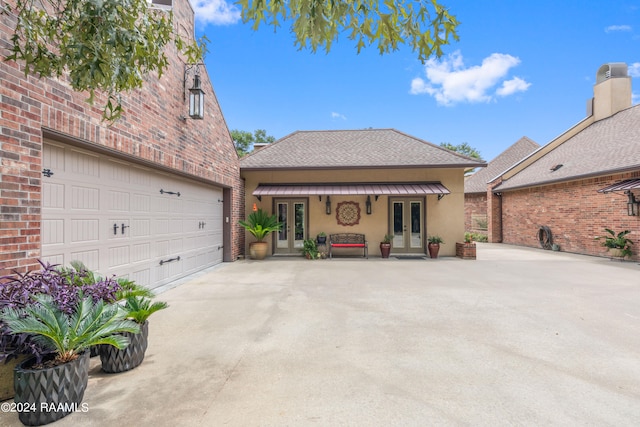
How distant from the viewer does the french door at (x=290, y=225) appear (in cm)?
1182

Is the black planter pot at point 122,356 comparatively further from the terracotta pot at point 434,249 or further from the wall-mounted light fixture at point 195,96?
the terracotta pot at point 434,249

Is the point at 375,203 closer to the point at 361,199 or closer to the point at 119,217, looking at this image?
the point at 361,199

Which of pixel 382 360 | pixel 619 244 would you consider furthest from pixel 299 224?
pixel 619 244

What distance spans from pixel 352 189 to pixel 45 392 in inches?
381

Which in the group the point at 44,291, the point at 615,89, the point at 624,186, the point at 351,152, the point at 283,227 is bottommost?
the point at 44,291

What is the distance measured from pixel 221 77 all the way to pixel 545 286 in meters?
10.6

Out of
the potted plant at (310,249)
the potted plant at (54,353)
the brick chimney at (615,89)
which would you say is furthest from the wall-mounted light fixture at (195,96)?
the brick chimney at (615,89)

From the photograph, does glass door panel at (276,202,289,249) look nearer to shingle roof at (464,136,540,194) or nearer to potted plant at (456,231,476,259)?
potted plant at (456,231,476,259)

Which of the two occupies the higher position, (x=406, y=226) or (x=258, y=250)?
(x=406, y=226)

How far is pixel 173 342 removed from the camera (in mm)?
3666

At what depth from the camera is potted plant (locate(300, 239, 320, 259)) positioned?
10.8 meters

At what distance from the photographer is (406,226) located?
38.4 ft

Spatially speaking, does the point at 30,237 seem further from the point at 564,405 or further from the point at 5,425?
the point at 564,405

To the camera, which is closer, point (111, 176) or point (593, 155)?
point (111, 176)
